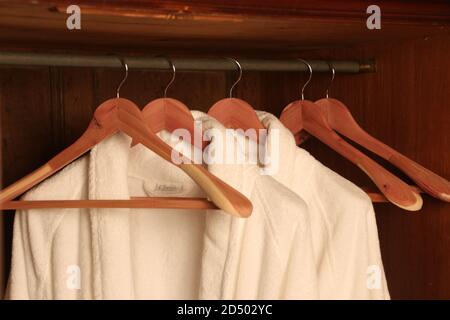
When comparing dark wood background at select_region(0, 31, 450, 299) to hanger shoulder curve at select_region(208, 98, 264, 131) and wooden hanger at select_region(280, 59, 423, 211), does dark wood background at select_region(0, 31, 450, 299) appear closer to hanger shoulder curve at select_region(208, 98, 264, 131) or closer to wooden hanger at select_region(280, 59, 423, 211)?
wooden hanger at select_region(280, 59, 423, 211)

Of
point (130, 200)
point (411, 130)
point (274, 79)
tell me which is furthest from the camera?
point (274, 79)

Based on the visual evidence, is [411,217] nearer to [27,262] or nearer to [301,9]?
[301,9]

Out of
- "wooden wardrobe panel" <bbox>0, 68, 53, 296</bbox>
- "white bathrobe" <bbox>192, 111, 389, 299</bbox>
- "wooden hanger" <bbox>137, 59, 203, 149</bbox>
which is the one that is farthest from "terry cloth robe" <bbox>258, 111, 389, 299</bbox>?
"wooden wardrobe panel" <bbox>0, 68, 53, 296</bbox>

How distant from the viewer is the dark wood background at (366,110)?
109 cm

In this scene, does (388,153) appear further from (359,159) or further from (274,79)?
(274,79)

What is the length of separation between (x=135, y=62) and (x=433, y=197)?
48 cm

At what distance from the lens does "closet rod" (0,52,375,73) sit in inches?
36.0

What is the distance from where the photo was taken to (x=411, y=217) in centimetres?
115

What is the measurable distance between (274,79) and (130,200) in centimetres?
58

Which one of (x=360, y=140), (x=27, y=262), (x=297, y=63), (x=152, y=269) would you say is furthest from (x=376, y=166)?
(x=27, y=262)

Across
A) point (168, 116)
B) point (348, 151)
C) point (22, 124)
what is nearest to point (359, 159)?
point (348, 151)

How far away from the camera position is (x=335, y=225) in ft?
3.29

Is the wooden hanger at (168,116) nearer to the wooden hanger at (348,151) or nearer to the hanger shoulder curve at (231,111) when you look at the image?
the hanger shoulder curve at (231,111)

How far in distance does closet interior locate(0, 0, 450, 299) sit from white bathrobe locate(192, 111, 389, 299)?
0.20 feet
